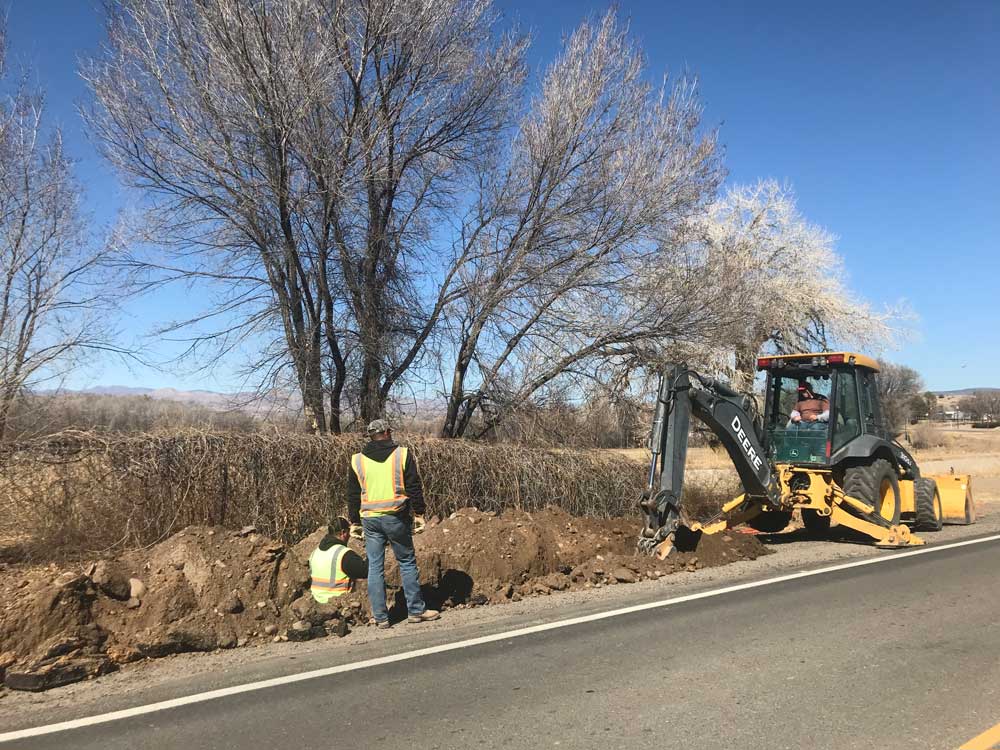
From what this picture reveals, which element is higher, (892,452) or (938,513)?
(892,452)

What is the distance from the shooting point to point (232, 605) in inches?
267

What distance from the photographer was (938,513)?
13312 millimetres

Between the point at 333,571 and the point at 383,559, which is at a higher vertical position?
the point at 383,559

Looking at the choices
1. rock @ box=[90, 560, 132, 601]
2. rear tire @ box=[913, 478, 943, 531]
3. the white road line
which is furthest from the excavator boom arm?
rock @ box=[90, 560, 132, 601]

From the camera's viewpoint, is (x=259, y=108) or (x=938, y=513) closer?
(x=259, y=108)

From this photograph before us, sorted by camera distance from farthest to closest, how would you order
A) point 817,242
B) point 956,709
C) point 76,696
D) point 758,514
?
point 817,242
point 758,514
point 76,696
point 956,709

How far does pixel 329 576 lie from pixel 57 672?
234 centimetres

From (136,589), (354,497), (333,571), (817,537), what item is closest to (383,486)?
(354,497)

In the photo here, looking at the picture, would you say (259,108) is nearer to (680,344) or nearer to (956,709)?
(680,344)

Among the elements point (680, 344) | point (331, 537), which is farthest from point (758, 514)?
point (331, 537)

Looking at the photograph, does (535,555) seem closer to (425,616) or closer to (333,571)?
(425,616)

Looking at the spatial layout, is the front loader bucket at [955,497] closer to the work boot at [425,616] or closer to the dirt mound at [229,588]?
the dirt mound at [229,588]

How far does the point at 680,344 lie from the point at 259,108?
27.0 ft

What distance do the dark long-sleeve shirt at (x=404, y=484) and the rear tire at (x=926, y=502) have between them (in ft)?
31.8
